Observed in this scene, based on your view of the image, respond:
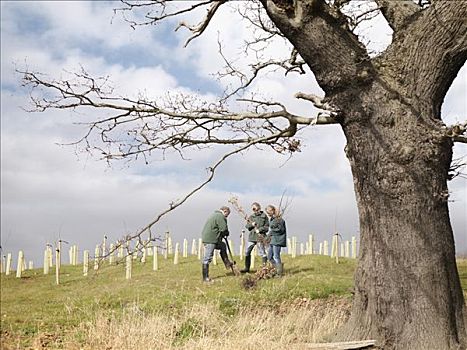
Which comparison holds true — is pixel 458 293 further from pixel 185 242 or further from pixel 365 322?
pixel 185 242

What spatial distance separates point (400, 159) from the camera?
7.23 metres

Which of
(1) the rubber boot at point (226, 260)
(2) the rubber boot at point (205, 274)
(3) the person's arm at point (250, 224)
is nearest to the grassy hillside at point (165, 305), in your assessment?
(2) the rubber boot at point (205, 274)

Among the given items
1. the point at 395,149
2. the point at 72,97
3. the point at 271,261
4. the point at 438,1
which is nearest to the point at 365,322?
the point at 395,149

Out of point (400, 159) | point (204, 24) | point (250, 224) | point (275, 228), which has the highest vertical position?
point (204, 24)

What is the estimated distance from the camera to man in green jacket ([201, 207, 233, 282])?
16969 mm

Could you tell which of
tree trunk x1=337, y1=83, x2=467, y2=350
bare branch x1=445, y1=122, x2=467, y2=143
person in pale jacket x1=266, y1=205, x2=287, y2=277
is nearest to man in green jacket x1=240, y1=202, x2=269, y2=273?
person in pale jacket x1=266, y1=205, x2=287, y2=277

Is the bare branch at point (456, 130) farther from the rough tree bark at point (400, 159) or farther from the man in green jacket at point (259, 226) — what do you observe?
the man in green jacket at point (259, 226)

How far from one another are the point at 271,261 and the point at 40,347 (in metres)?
9.90

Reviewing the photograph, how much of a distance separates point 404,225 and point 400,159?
803 millimetres

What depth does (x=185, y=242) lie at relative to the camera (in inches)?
1161

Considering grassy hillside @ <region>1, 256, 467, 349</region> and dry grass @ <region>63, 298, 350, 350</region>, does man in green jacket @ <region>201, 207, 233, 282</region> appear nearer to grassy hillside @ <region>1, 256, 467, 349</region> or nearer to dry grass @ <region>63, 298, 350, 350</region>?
grassy hillside @ <region>1, 256, 467, 349</region>

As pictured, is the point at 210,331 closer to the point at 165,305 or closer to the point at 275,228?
the point at 165,305

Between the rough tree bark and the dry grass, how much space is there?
981 mm

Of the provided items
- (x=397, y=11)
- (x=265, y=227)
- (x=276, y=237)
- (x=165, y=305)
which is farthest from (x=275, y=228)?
(x=397, y=11)
